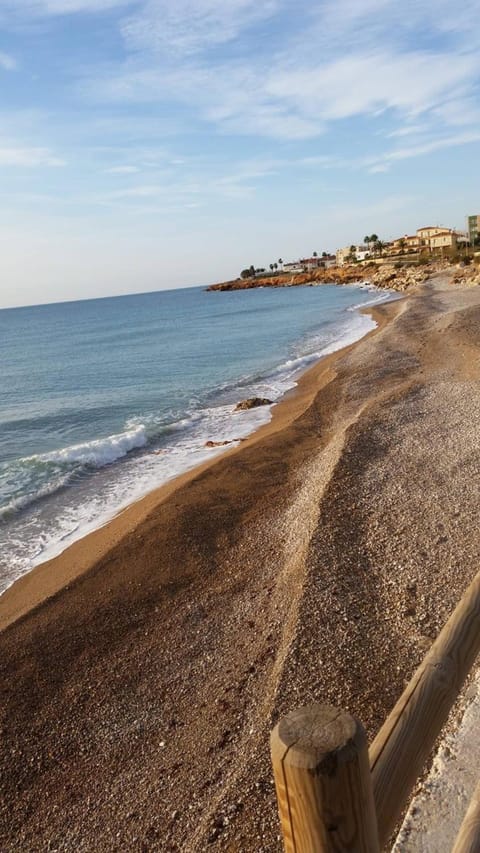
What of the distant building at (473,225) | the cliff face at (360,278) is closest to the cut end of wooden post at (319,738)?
the cliff face at (360,278)

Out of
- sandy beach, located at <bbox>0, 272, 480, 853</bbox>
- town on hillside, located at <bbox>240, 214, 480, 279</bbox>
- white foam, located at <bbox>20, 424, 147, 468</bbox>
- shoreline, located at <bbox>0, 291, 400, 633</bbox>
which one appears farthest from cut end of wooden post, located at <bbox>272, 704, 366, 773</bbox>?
town on hillside, located at <bbox>240, 214, 480, 279</bbox>

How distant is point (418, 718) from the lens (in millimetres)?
1836

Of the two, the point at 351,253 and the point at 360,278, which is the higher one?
the point at 351,253

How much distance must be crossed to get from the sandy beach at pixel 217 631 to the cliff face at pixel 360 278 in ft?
199

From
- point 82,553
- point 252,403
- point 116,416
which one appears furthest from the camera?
point 116,416

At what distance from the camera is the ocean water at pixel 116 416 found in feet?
38.7

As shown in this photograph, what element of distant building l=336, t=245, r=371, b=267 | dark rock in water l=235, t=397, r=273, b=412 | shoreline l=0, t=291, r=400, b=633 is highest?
distant building l=336, t=245, r=371, b=267

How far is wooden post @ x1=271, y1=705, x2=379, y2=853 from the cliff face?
68340mm

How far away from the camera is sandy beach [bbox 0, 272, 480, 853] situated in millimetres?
4441

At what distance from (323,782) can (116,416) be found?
20.4 meters

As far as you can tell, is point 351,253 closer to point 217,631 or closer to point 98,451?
point 98,451

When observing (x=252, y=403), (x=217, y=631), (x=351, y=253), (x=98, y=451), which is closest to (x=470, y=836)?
(x=217, y=631)

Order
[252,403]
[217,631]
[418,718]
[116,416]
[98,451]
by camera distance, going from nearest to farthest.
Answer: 1. [418,718]
2. [217,631]
3. [98,451]
4. [252,403]
5. [116,416]

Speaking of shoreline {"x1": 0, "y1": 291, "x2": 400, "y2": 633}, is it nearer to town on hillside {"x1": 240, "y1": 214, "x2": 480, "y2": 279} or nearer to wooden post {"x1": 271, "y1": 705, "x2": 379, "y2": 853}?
wooden post {"x1": 271, "y1": 705, "x2": 379, "y2": 853}
